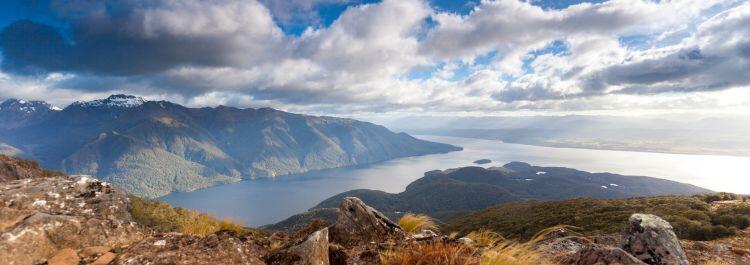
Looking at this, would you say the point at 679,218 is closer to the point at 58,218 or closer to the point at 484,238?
the point at 484,238

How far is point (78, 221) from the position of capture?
16.8 ft

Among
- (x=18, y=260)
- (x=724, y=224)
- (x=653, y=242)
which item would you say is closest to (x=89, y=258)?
(x=18, y=260)

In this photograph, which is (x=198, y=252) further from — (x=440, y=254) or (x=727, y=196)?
(x=727, y=196)

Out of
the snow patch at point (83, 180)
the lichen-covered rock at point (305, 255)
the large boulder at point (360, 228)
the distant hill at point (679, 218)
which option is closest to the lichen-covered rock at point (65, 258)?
the lichen-covered rock at point (305, 255)

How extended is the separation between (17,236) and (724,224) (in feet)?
108

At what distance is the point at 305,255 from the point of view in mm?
5316

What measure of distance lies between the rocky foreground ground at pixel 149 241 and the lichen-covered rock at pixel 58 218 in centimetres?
1

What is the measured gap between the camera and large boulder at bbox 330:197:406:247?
851 cm

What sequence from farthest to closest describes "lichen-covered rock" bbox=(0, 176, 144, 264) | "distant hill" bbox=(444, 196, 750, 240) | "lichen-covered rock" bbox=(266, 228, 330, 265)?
"distant hill" bbox=(444, 196, 750, 240) < "lichen-covered rock" bbox=(266, 228, 330, 265) < "lichen-covered rock" bbox=(0, 176, 144, 264)

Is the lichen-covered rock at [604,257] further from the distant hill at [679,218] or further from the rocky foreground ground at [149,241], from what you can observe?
the distant hill at [679,218]

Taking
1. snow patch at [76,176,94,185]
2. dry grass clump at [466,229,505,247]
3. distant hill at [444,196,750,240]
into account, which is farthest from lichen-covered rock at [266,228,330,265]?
distant hill at [444,196,750,240]

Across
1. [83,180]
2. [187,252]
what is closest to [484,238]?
[187,252]

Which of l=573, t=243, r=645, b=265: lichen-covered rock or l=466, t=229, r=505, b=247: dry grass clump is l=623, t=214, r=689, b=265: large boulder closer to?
l=573, t=243, r=645, b=265: lichen-covered rock

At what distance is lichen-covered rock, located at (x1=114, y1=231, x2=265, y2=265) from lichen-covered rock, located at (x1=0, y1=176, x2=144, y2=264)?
2.37 feet
